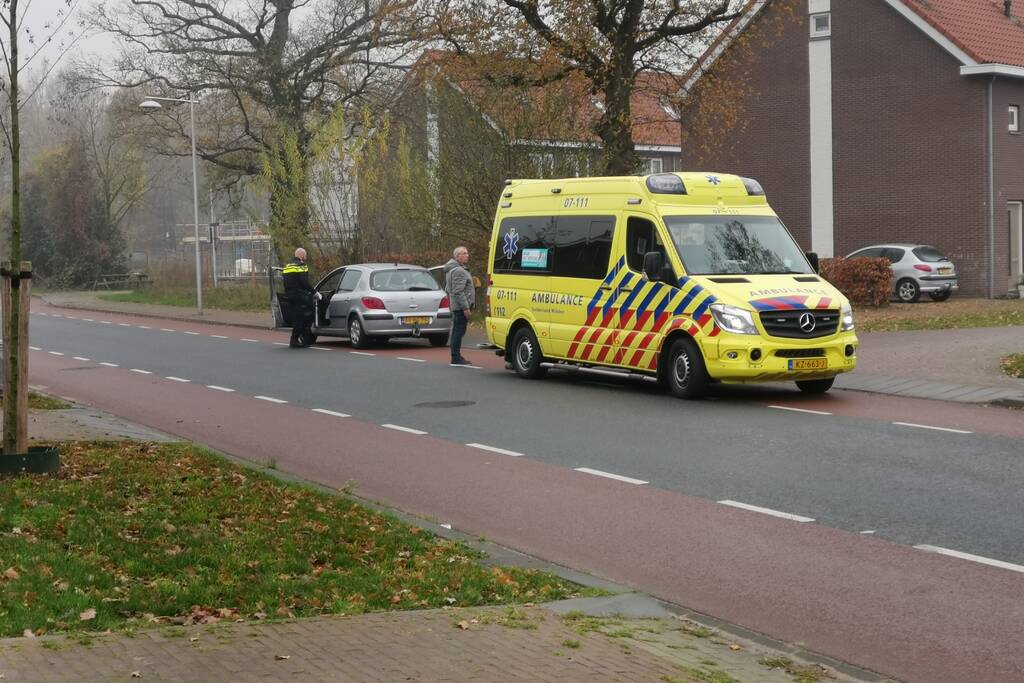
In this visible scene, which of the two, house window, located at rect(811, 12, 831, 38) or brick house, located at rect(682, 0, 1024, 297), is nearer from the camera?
brick house, located at rect(682, 0, 1024, 297)

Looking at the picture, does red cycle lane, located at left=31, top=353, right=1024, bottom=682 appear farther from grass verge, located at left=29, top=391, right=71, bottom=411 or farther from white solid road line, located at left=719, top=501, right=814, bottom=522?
grass verge, located at left=29, top=391, right=71, bottom=411

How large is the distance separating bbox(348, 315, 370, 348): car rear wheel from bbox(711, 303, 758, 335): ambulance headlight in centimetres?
1095

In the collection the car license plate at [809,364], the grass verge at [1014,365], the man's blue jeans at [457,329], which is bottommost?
the grass verge at [1014,365]

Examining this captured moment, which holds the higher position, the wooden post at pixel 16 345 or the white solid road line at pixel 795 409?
the wooden post at pixel 16 345

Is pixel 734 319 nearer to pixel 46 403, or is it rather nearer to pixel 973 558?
pixel 973 558

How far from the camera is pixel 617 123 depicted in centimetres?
2978

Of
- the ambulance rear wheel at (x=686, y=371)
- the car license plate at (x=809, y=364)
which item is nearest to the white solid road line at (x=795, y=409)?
the car license plate at (x=809, y=364)

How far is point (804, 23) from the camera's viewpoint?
38656 millimetres

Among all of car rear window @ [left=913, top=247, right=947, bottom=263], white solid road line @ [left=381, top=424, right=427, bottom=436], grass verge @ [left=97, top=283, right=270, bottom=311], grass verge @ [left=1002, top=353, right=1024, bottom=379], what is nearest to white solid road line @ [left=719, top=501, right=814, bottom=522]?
white solid road line @ [left=381, top=424, right=427, bottom=436]

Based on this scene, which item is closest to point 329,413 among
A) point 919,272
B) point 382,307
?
point 382,307

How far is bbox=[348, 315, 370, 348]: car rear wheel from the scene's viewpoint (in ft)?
82.8

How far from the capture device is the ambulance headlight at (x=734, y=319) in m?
15.2

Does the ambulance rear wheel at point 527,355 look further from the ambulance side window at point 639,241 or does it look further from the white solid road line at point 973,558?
the white solid road line at point 973,558

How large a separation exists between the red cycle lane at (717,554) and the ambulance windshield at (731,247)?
472 centimetres
